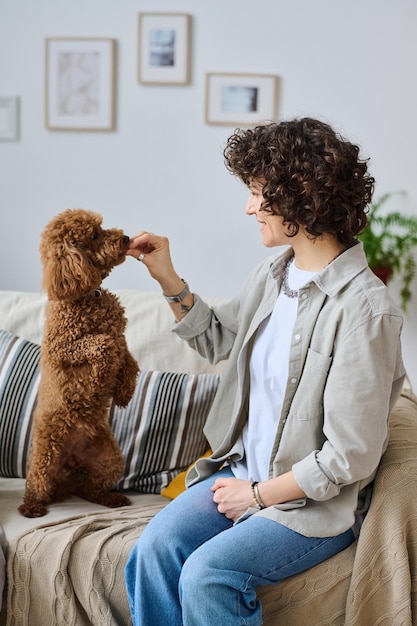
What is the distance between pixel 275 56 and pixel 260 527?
2358 millimetres

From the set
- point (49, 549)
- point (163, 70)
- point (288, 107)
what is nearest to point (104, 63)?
point (163, 70)

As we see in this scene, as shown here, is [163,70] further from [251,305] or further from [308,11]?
[251,305]

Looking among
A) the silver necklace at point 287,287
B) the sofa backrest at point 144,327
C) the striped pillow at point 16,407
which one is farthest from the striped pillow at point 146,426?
the silver necklace at point 287,287

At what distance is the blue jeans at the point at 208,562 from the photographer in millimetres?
1447

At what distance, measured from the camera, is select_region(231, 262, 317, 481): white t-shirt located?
1662 millimetres

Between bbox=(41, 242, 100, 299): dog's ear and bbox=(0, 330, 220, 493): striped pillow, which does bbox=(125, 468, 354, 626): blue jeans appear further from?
bbox=(41, 242, 100, 299): dog's ear

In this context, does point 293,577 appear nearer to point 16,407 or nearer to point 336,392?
point 336,392

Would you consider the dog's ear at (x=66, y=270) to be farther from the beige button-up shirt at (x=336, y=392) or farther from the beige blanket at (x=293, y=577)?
the beige blanket at (x=293, y=577)

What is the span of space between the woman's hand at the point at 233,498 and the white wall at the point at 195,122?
6.29 ft

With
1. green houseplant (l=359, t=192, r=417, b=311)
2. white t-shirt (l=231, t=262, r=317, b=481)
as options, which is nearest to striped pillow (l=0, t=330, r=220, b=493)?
white t-shirt (l=231, t=262, r=317, b=481)

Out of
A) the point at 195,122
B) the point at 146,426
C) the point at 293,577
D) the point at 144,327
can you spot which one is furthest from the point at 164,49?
the point at 293,577

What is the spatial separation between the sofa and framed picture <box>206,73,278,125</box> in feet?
4.31

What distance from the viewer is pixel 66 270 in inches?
67.0

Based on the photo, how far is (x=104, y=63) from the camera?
337 cm
